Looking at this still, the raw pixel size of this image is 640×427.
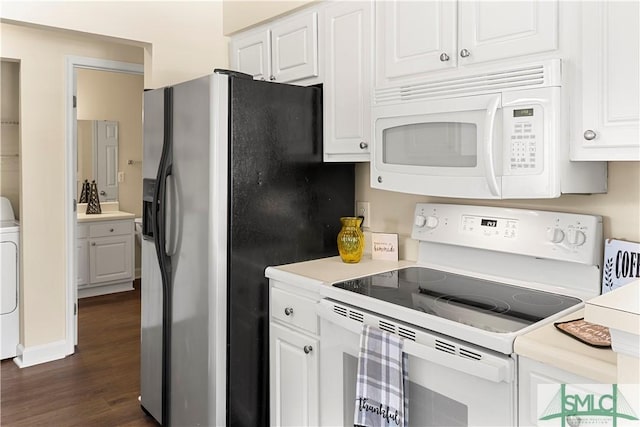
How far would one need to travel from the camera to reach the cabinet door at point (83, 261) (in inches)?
192

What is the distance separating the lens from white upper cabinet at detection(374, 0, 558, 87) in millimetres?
→ 1545

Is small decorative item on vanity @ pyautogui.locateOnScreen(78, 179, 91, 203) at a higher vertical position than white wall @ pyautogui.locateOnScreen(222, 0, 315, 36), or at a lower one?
lower

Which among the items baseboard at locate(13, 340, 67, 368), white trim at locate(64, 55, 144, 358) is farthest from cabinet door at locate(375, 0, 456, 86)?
baseboard at locate(13, 340, 67, 368)

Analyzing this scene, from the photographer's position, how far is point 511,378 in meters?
1.29

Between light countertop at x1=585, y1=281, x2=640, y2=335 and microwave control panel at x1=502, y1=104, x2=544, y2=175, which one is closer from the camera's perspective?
light countertop at x1=585, y1=281, x2=640, y2=335

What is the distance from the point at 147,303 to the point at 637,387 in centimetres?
206

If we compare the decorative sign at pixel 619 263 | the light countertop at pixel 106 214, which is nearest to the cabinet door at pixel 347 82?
the decorative sign at pixel 619 263

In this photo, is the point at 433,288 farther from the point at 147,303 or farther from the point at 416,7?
the point at 147,303

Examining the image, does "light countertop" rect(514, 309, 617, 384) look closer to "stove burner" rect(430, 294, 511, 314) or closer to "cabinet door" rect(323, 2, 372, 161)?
"stove burner" rect(430, 294, 511, 314)

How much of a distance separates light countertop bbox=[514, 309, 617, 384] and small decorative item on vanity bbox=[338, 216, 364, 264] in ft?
3.25

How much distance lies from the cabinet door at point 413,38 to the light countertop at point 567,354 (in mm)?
969

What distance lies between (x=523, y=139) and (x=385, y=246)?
3.07 feet

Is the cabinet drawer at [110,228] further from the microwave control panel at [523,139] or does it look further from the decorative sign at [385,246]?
the microwave control panel at [523,139]

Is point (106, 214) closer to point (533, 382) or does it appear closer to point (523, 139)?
point (523, 139)
